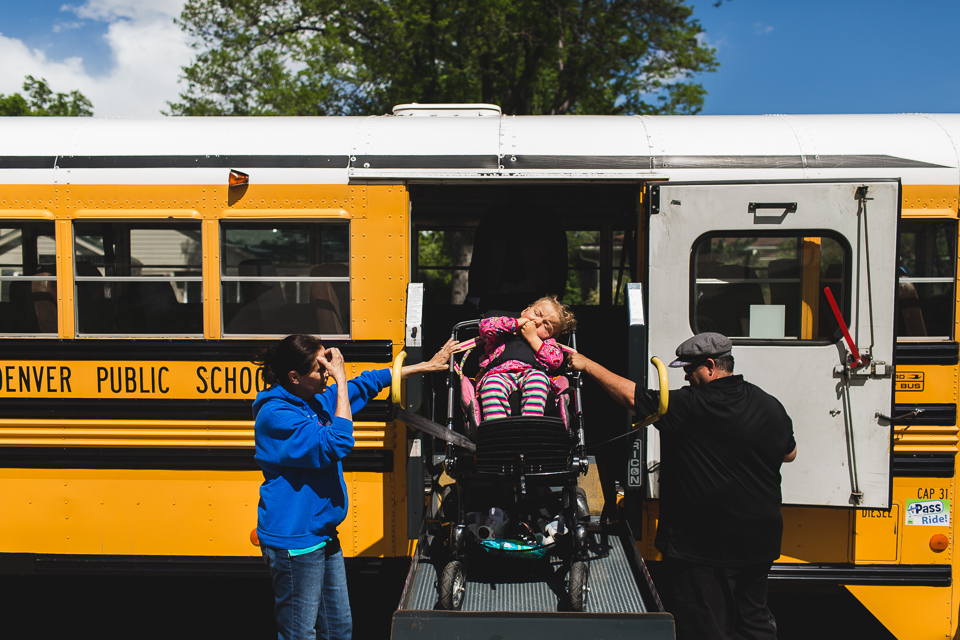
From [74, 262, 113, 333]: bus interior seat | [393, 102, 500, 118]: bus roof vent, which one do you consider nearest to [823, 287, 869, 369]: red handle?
[393, 102, 500, 118]: bus roof vent

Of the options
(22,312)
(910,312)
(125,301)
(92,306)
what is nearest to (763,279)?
(910,312)

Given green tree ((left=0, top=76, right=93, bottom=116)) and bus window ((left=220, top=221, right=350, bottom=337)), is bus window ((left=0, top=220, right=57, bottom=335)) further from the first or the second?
green tree ((left=0, top=76, right=93, bottom=116))

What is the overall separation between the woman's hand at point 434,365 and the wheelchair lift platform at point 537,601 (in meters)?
0.90

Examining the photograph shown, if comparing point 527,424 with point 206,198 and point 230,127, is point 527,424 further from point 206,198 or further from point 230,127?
point 230,127

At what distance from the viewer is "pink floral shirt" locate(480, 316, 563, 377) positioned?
11.3 ft

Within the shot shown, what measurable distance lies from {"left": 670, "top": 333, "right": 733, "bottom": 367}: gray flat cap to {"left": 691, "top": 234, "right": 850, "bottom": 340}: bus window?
0.58 metres

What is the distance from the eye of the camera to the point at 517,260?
382 centimetres

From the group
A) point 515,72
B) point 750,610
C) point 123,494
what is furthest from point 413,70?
point 750,610

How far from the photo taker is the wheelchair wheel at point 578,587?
2898mm

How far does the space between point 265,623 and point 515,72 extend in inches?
521

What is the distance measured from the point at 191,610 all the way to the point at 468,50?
41.6 feet

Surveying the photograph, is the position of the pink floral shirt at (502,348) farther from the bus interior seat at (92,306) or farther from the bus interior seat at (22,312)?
the bus interior seat at (22,312)

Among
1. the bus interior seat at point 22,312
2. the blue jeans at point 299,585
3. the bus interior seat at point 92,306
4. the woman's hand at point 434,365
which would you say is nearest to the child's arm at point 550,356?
the woman's hand at point 434,365

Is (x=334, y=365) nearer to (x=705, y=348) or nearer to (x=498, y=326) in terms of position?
(x=498, y=326)
